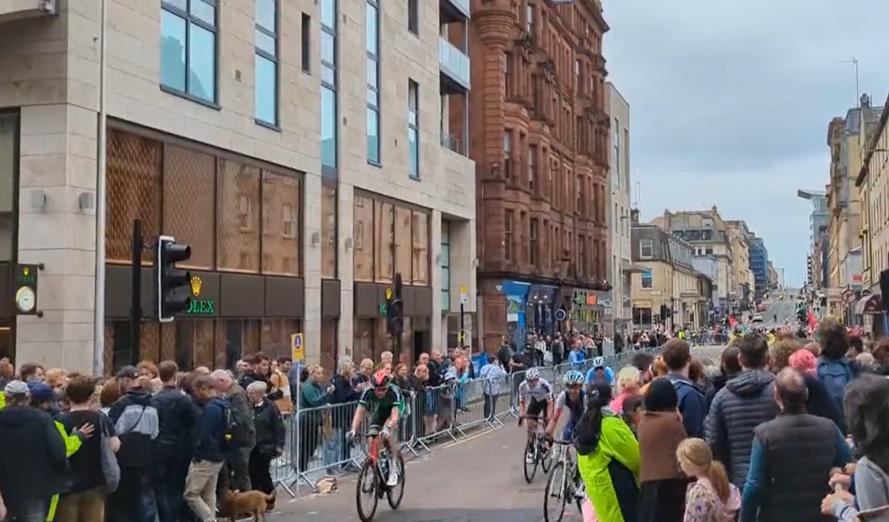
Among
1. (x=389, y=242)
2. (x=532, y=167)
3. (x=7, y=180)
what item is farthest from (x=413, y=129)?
(x=7, y=180)

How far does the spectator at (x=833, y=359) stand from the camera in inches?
326

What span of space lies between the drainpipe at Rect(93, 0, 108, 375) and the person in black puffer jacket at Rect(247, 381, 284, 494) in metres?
6.80

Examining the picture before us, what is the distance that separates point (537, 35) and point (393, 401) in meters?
38.9

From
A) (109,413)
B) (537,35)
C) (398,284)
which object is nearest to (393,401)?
(109,413)

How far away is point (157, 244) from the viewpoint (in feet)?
40.0

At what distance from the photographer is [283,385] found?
641 inches

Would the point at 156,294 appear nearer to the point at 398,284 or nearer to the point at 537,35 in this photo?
the point at 398,284

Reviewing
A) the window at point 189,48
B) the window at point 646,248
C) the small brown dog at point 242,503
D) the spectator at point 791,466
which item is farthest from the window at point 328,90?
the window at point 646,248

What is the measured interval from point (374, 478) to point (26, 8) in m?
10.5

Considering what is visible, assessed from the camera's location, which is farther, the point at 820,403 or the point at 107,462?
the point at 107,462

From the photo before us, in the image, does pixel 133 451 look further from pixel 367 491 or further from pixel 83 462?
pixel 367 491

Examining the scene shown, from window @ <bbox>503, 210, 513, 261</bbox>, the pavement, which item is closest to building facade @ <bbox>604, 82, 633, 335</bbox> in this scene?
window @ <bbox>503, 210, 513, 261</bbox>

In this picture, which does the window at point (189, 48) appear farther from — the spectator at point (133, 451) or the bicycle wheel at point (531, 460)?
the spectator at point (133, 451)

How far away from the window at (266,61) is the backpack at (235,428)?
47.2 ft
